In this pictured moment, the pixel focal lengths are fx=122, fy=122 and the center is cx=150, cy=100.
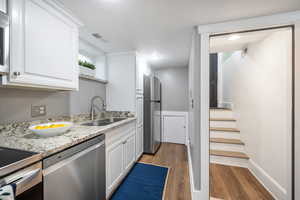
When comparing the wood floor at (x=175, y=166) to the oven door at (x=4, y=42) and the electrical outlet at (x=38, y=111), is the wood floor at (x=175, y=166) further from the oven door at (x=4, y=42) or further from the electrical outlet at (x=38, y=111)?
the oven door at (x=4, y=42)

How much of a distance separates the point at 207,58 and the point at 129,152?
5.77 ft

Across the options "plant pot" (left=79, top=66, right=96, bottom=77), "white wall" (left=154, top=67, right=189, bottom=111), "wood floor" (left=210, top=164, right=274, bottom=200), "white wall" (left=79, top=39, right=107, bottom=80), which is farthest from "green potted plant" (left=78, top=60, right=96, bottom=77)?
"wood floor" (left=210, top=164, right=274, bottom=200)

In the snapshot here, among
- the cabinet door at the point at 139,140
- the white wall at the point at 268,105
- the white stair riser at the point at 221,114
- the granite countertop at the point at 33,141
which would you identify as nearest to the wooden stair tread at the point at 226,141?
the white wall at the point at 268,105

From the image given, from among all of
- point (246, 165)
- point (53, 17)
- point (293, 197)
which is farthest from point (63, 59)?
point (246, 165)

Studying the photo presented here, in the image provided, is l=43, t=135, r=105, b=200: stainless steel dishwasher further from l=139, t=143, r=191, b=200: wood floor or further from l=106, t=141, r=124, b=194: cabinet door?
l=139, t=143, r=191, b=200: wood floor

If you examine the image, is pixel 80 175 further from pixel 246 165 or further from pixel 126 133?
pixel 246 165

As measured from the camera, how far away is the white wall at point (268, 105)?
1.42m

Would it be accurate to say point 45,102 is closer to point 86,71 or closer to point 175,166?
point 86,71

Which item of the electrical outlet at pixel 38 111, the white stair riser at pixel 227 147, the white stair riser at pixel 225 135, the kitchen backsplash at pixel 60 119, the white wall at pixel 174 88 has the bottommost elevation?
the white stair riser at pixel 227 147

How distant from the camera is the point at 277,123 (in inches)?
60.8

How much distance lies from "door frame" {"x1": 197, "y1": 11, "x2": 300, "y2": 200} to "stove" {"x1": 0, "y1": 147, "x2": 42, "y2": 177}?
4.80 ft

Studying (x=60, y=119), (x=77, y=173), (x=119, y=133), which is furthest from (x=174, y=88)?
(x=77, y=173)

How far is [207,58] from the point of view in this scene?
1427mm

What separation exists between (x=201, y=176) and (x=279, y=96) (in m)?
1.37
